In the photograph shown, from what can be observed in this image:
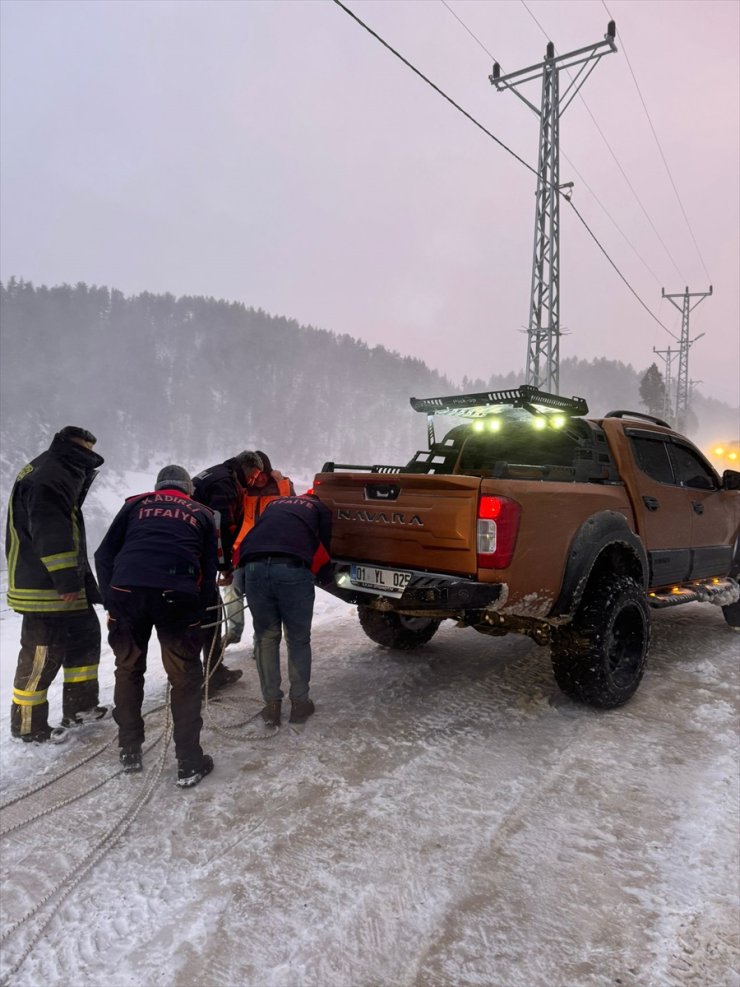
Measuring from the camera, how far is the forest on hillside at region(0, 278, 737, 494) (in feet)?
236

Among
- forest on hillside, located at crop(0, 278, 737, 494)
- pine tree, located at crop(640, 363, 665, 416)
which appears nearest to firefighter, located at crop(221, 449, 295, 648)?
forest on hillside, located at crop(0, 278, 737, 494)

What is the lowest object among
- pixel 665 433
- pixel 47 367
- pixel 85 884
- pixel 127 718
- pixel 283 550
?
pixel 85 884

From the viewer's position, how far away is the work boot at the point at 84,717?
3809mm

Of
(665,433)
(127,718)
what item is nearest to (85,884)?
(127,718)

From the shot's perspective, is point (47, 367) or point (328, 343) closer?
point (47, 367)

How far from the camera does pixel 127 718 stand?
3318mm

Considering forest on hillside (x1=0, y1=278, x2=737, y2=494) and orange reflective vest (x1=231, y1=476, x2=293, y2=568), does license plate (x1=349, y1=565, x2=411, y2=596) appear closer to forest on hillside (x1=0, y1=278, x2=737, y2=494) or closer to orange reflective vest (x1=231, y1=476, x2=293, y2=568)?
orange reflective vest (x1=231, y1=476, x2=293, y2=568)

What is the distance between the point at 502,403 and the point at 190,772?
3172mm

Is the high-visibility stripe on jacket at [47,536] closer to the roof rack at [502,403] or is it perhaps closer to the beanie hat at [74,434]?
the beanie hat at [74,434]

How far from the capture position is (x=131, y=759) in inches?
130

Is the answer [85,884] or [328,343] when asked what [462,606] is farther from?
[328,343]

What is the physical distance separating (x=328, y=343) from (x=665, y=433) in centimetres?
9976

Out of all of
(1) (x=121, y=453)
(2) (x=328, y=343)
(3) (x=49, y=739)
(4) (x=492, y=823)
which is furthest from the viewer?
(2) (x=328, y=343)

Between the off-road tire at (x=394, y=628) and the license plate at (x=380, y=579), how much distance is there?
1262mm
